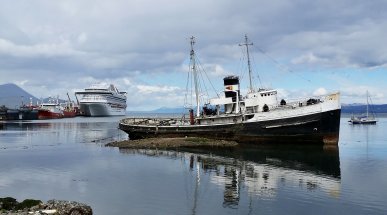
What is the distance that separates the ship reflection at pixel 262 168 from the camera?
80.1ft

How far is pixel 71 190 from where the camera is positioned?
2458cm

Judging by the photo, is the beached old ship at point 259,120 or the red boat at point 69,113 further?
the red boat at point 69,113

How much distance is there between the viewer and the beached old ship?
143 ft

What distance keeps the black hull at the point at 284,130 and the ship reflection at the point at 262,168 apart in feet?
4.05

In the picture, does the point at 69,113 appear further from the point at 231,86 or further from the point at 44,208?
the point at 44,208

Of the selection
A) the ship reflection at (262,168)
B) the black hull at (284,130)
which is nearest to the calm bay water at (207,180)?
the ship reflection at (262,168)

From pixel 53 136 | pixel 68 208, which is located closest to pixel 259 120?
pixel 68 208

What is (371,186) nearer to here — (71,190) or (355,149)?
(71,190)

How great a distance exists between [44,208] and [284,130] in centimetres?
3173

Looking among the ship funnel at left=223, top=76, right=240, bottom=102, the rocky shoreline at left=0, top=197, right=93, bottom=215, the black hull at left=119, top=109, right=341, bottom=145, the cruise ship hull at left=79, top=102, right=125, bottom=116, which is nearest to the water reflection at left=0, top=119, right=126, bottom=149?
the black hull at left=119, top=109, right=341, bottom=145

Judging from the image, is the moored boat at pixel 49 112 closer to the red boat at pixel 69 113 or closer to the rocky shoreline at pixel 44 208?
the red boat at pixel 69 113

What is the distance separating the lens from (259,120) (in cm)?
4516

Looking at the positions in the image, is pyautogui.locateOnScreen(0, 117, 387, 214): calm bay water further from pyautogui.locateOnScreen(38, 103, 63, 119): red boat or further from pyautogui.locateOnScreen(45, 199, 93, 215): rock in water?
pyautogui.locateOnScreen(38, 103, 63, 119): red boat

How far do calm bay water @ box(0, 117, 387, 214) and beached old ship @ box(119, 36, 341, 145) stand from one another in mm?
1841
